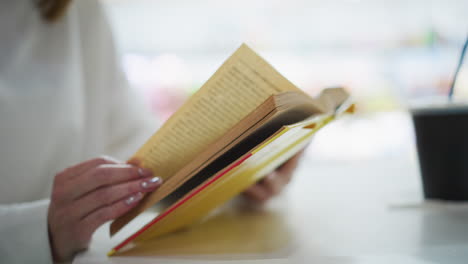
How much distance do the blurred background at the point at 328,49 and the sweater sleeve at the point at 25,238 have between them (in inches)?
50.0

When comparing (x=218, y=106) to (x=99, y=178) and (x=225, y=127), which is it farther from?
(x=99, y=178)

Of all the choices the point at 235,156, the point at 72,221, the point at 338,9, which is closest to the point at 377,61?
the point at 338,9

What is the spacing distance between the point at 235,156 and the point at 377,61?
4.75 ft

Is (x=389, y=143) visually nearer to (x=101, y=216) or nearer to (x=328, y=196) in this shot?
(x=328, y=196)

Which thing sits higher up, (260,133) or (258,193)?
(260,133)

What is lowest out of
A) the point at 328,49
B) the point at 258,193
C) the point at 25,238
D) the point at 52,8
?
the point at 328,49

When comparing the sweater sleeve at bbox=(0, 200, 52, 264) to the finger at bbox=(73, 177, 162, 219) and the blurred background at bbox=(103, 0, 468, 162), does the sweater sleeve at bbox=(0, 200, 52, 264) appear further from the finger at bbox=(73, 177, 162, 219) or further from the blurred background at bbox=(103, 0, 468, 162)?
the blurred background at bbox=(103, 0, 468, 162)

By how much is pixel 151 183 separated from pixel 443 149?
0.44m

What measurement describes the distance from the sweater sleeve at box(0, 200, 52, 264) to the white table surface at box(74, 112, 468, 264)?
43mm

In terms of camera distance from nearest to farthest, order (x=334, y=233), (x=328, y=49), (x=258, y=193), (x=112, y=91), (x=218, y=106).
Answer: (x=218, y=106)
(x=334, y=233)
(x=258, y=193)
(x=112, y=91)
(x=328, y=49)

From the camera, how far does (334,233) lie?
50 centimetres

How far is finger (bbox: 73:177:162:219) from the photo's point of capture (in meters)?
0.40

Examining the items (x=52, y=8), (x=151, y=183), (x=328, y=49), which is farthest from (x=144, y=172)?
(x=328, y=49)

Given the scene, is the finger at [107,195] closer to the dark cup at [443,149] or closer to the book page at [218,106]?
the book page at [218,106]
